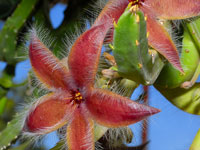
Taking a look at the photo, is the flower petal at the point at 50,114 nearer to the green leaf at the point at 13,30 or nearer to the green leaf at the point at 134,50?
the green leaf at the point at 134,50

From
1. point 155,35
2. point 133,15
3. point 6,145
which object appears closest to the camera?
point 133,15

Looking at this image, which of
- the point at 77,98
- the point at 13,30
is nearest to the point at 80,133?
the point at 77,98

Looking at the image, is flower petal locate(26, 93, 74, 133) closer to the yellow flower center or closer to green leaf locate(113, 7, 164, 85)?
the yellow flower center

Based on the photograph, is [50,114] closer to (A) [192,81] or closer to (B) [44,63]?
(B) [44,63]

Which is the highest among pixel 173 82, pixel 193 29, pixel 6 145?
pixel 193 29

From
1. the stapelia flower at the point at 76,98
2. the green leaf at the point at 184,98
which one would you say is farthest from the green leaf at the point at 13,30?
the green leaf at the point at 184,98

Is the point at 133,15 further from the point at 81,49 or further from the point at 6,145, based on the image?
the point at 6,145

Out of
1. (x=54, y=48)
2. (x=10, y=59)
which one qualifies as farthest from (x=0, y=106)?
(x=54, y=48)

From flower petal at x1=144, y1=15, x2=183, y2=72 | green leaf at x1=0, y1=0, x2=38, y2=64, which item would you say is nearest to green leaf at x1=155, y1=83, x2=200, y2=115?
flower petal at x1=144, y1=15, x2=183, y2=72
